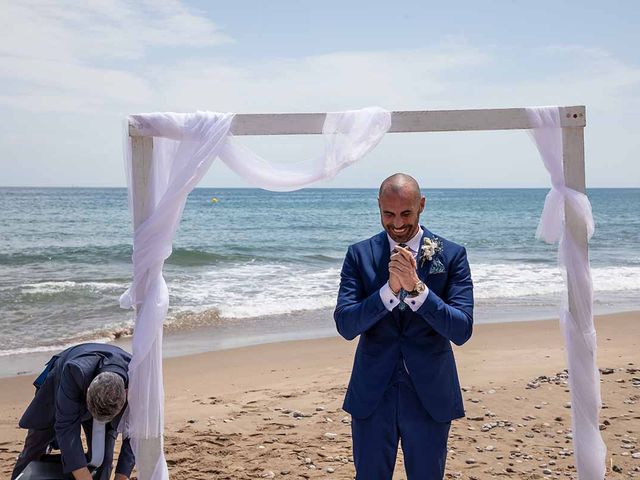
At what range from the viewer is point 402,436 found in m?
2.95

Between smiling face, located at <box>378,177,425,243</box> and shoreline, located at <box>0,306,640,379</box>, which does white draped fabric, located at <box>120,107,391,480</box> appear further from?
shoreline, located at <box>0,306,640,379</box>

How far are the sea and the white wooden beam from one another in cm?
304

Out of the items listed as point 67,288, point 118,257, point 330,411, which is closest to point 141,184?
point 330,411

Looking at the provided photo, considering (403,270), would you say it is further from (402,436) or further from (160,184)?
(160,184)

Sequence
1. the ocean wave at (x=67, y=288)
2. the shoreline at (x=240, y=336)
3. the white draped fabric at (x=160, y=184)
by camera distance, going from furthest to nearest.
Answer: the ocean wave at (x=67, y=288) < the shoreline at (x=240, y=336) < the white draped fabric at (x=160, y=184)

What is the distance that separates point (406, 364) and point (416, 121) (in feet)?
4.76

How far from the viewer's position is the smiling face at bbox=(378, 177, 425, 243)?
279cm

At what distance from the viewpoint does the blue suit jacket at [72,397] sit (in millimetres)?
3369

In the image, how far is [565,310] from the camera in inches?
156

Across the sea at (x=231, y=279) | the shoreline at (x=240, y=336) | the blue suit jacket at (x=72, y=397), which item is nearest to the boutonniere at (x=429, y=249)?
the blue suit jacket at (x=72, y=397)

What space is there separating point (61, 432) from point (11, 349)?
5.90 m

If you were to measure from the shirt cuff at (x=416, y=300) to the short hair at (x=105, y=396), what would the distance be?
1.52 meters

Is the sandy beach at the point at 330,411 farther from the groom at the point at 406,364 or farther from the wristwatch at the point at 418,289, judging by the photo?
the wristwatch at the point at 418,289

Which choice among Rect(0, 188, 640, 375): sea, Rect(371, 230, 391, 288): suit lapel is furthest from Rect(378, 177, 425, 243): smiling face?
Rect(0, 188, 640, 375): sea
